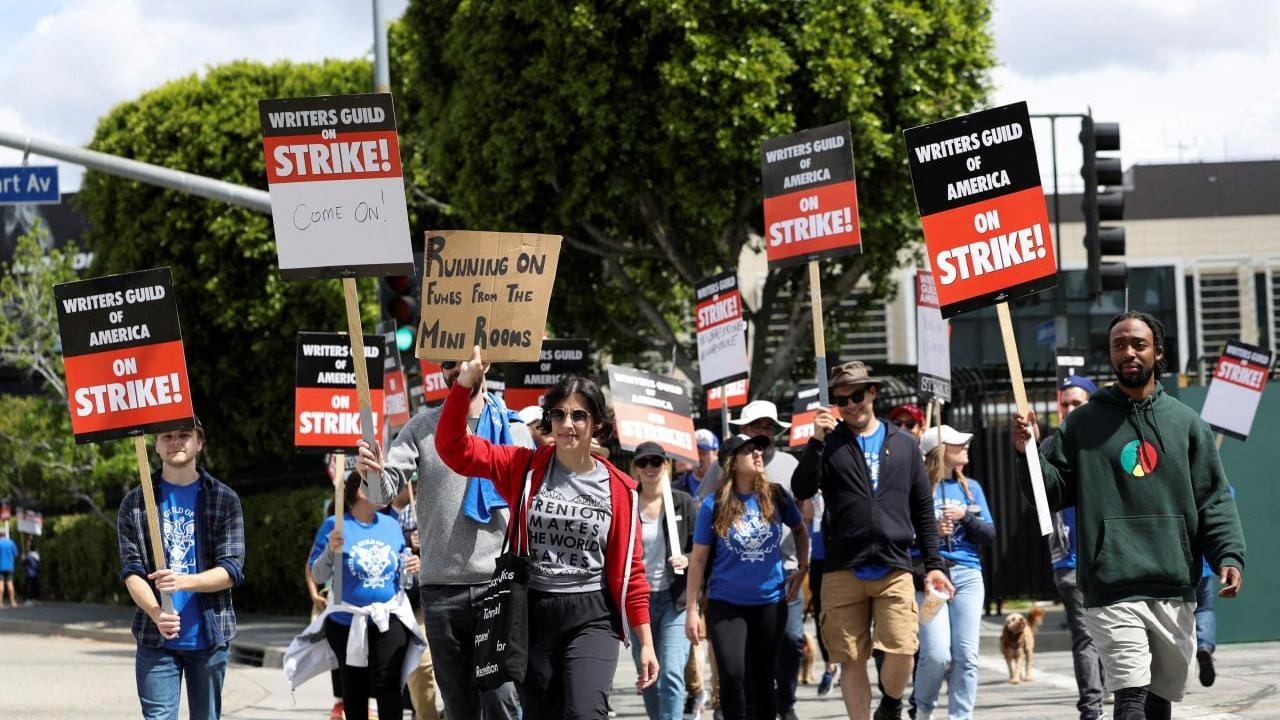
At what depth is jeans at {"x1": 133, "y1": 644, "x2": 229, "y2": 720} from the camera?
22.7ft

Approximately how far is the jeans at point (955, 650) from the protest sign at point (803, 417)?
3859 millimetres

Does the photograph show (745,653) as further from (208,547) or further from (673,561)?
(208,547)

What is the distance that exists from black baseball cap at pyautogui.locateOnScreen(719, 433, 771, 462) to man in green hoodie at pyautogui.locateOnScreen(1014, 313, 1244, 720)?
2.29 metres

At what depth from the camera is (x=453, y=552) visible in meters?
7.12

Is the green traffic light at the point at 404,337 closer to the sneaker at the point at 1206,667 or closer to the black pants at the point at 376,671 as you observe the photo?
the black pants at the point at 376,671

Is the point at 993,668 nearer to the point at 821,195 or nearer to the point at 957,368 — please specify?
the point at 957,368

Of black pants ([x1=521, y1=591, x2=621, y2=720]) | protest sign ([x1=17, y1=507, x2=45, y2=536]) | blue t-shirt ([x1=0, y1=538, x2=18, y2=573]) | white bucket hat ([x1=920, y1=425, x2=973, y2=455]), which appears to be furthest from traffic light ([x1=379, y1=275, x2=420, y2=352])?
protest sign ([x1=17, y1=507, x2=45, y2=536])

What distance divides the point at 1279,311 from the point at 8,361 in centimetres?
5756

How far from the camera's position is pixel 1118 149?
1377 centimetres

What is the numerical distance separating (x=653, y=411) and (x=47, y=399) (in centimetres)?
2794

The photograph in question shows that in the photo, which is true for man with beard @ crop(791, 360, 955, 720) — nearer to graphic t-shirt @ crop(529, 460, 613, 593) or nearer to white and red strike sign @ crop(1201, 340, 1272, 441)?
graphic t-shirt @ crop(529, 460, 613, 593)

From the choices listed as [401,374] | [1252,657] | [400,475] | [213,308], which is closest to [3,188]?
[401,374]

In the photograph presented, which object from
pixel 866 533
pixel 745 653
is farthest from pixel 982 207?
pixel 745 653

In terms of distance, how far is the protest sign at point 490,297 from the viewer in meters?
7.08
